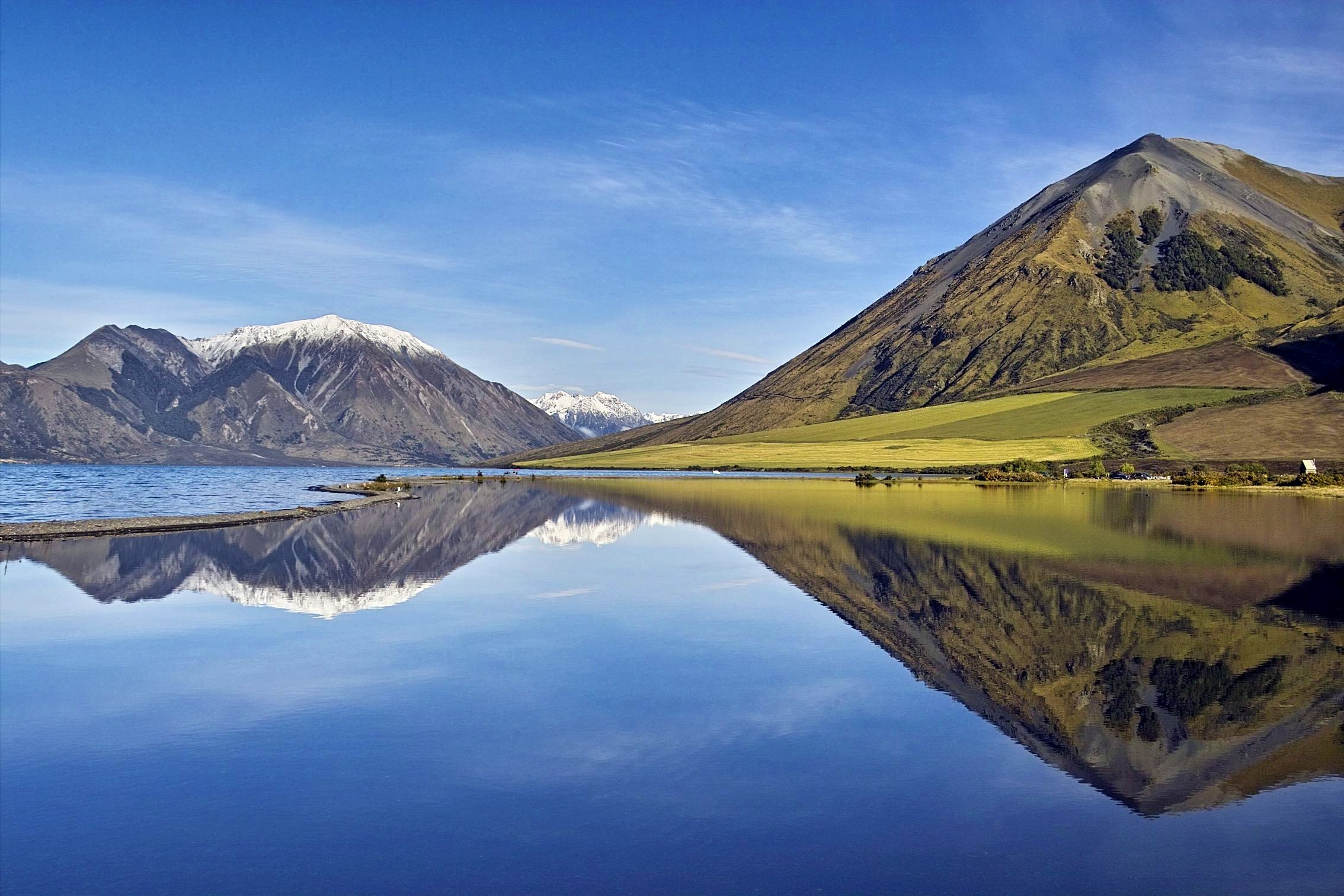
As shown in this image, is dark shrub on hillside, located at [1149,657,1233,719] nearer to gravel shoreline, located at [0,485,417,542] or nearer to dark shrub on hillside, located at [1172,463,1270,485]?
gravel shoreline, located at [0,485,417,542]

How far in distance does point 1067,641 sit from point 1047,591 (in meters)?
9.45

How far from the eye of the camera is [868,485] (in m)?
140

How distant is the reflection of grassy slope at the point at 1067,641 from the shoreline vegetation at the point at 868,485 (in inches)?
1356

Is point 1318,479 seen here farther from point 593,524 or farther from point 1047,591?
point 1047,591

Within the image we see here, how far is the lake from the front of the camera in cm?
1330

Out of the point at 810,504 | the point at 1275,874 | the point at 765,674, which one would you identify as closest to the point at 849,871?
the point at 1275,874

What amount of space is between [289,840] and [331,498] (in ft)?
312

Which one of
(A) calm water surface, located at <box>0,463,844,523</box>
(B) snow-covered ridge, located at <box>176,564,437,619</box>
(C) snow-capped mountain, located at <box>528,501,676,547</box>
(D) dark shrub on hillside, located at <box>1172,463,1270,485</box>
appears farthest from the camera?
(D) dark shrub on hillside, located at <box>1172,463,1270,485</box>

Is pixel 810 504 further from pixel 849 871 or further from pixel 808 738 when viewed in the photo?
pixel 849 871

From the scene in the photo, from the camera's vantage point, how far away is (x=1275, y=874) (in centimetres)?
1312

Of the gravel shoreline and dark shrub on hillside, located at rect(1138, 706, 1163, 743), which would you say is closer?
dark shrub on hillside, located at rect(1138, 706, 1163, 743)

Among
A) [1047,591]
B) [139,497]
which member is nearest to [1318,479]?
[1047,591]

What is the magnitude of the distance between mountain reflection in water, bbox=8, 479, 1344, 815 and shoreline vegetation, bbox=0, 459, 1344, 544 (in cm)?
422

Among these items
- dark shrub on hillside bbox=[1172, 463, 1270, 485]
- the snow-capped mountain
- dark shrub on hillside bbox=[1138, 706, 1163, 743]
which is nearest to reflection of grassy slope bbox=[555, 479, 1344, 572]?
the snow-capped mountain
